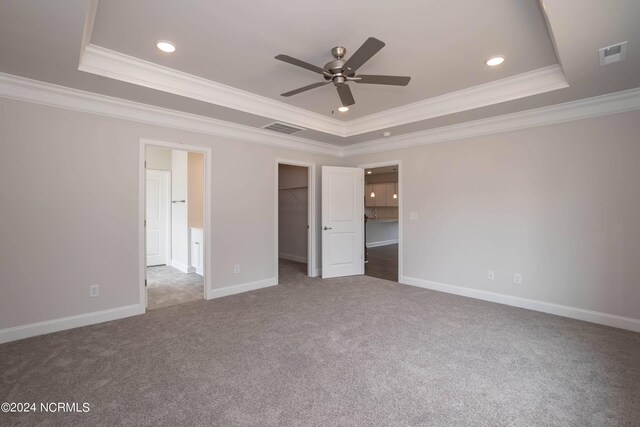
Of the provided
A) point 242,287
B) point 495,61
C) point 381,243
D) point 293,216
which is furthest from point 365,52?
point 381,243

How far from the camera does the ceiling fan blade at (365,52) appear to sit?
199 cm

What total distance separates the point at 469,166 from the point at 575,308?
2.21 metres

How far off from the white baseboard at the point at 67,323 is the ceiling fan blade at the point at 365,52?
12.1 feet

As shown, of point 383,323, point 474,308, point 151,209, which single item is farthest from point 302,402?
point 151,209

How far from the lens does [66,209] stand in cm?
322

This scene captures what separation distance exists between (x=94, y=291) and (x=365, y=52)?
3.79 m

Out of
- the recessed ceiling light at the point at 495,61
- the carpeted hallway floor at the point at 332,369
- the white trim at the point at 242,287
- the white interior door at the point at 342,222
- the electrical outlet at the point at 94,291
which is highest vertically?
the recessed ceiling light at the point at 495,61

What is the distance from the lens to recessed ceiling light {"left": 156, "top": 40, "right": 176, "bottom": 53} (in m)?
2.60

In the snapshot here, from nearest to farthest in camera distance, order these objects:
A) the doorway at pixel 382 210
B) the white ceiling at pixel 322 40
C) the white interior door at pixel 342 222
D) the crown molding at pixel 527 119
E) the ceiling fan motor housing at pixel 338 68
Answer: the white ceiling at pixel 322 40 → the ceiling fan motor housing at pixel 338 68 → the crown molding at pixel 527 119 → the white interior door at pixel 342 222 → the doorway at pixel 382 210

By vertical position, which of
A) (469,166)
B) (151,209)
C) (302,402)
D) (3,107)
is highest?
(3,107)

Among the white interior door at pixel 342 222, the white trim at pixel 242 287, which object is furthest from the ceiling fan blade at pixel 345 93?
the white trim at pixel 242 287

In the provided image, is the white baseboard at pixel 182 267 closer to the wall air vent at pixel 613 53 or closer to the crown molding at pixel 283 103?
the crown molding at pixel 283 103

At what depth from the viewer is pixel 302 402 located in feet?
6.64

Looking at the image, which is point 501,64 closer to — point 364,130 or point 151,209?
point 364,130
